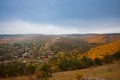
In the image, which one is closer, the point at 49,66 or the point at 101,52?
the point at 49,66

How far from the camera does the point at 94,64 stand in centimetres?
4803

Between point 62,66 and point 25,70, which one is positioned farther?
point 62,66

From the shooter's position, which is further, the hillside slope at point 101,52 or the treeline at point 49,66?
the hillside slope at point 101,52

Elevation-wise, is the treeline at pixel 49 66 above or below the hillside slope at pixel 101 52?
above

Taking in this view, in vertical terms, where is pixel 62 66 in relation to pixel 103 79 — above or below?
below

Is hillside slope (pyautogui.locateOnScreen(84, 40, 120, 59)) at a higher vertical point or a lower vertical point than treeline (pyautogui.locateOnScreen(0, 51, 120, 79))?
lower

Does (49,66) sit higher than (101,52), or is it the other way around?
(49,66)

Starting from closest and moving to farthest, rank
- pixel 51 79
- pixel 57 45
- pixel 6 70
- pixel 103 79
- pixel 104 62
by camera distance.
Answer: pixel 103 79 < pixel 51 79 < pixel 6 70 < pixel 104 62 < pixel 57 45

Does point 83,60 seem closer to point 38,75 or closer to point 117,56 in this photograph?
point 117,56

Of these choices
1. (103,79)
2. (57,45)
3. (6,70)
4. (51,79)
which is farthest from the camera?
(57,45)

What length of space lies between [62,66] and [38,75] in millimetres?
18649

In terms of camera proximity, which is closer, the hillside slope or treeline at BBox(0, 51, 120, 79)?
treeline at BBox(0, 51, 120, 79)

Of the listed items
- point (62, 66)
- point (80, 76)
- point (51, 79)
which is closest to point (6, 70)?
point (62, 66)

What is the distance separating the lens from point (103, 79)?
2258cm
